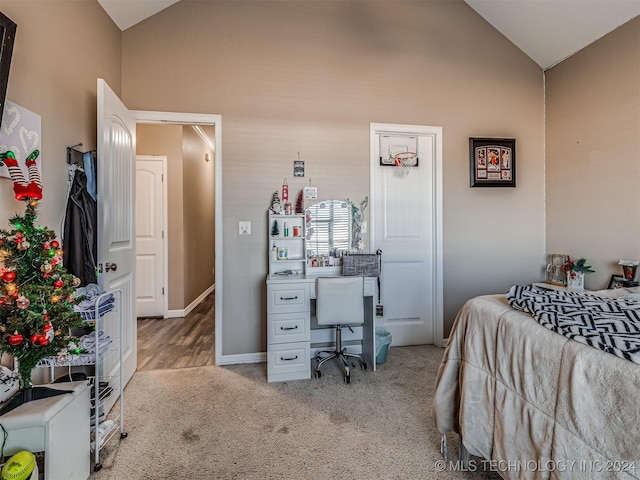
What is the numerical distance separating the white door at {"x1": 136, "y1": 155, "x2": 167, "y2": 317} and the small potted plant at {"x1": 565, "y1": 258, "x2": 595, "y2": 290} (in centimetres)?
466

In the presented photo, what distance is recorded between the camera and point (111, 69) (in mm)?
2451

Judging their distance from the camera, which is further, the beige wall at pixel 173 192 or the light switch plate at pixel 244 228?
the beige wall at pixel 173 192

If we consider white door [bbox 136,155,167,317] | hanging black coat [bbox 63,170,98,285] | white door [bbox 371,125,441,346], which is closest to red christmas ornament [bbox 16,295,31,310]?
hanging black coat [bbox 63,170,98,285]

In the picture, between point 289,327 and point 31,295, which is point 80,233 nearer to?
point 31,295

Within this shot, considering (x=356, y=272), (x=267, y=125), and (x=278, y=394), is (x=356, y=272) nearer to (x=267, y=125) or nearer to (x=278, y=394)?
(x=278, y=394)

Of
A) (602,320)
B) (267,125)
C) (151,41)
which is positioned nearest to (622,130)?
(602,320)

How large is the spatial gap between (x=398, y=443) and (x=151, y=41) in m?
3.56

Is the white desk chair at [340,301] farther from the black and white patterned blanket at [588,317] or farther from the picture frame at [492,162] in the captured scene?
Result: the picture frame at [492,162]

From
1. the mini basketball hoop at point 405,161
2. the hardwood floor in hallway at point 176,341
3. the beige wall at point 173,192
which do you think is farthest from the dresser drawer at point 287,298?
the beige wall at point 173,192

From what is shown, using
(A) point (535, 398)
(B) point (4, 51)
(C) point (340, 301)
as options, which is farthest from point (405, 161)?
(B) point (4, 51)

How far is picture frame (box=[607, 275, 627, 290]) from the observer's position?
2.56 metres

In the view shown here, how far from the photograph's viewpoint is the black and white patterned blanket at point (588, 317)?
922 mm

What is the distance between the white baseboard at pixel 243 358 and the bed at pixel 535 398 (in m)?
1.72

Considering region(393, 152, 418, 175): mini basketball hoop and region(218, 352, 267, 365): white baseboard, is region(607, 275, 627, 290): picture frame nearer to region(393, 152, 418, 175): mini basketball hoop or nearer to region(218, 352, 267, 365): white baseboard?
region(393, 152, 418, 175): mini basketball hoop
